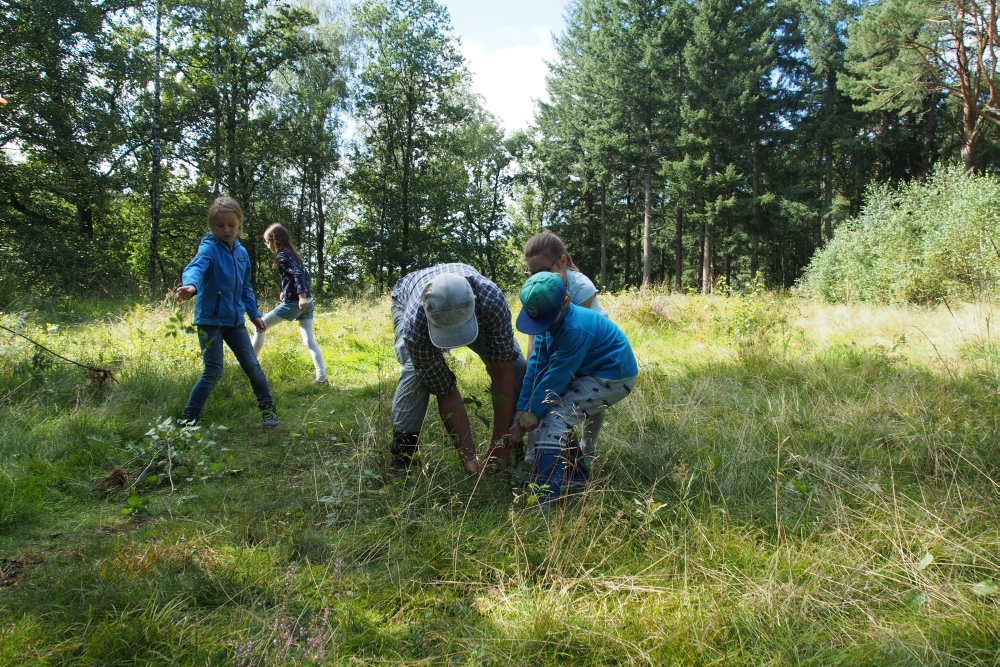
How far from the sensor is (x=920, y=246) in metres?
14.3

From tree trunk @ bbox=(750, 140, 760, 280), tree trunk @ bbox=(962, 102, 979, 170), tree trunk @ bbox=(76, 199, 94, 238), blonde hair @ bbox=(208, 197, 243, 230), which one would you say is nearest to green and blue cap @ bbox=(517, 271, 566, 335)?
blonde hair @ bbox=(208, 197, 243, 230)

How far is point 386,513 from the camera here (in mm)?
2527

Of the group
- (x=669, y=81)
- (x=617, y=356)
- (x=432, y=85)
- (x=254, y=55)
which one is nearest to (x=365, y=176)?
(x=432, y=85)

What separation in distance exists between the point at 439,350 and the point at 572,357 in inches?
26.7

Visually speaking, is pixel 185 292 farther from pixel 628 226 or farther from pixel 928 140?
pixel 628 226

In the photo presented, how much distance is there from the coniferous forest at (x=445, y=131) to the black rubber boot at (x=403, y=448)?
1089cm

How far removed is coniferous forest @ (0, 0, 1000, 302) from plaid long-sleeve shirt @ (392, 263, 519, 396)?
1112cm

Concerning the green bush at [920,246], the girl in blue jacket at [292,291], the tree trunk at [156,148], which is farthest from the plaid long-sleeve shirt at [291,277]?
the tree trunk at [156,148]

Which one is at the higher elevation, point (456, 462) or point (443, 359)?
point (443, 359)

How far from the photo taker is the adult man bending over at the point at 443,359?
255 centimetres

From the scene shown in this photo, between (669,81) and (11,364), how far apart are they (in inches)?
1068

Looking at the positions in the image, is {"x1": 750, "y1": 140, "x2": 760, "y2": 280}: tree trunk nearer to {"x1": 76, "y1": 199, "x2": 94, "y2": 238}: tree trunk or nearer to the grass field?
the grass field

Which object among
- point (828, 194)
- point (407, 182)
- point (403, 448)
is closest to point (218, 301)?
point (403, 448)

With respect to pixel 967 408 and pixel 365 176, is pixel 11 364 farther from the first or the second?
pixel 365 176
